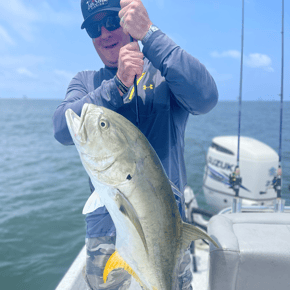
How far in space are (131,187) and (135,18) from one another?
94 centimetres

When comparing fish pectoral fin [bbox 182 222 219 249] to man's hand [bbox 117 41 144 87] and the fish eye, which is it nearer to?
the fish eye

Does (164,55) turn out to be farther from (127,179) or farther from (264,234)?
(264,234)

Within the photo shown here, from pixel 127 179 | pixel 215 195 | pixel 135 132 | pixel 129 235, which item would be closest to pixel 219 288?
pixel 129 235

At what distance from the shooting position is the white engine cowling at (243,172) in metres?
6.16

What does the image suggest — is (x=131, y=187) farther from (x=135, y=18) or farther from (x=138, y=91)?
(x=135, y=18)

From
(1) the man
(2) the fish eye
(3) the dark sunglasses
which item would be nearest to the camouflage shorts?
(1) the man

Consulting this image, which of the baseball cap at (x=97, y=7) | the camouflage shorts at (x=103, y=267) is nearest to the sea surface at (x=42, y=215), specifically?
the camouflage shorts at (x=103, y=267)

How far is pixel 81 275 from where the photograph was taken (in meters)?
3.15

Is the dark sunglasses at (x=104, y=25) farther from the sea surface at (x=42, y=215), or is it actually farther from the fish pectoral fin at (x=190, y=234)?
the sea surface at (x=42, y=215)

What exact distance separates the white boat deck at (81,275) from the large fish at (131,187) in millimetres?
1937

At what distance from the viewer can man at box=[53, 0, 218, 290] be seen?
152cm

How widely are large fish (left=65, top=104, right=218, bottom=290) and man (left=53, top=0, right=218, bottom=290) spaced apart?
29 centimetres

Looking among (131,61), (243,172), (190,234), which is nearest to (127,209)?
(190,234)

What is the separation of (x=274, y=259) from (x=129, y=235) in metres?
1.12
